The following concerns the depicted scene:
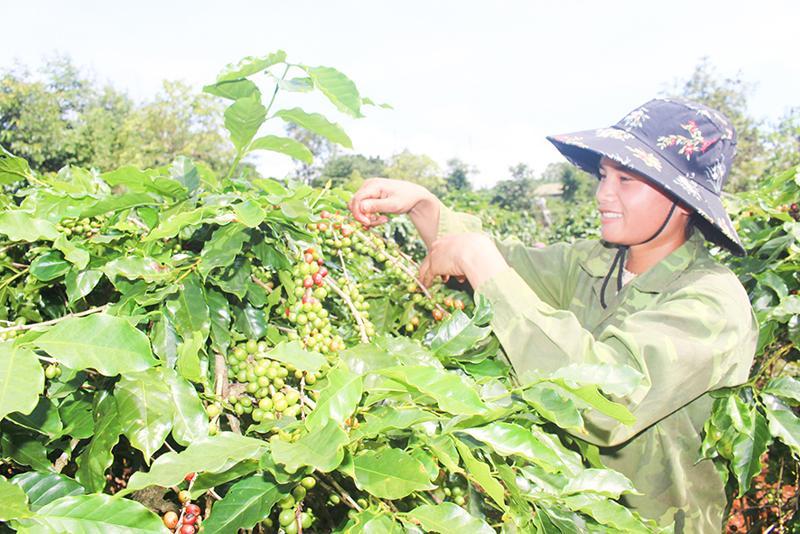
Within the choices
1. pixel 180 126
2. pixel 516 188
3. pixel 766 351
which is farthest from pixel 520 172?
pixel 766 351

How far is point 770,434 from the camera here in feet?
5.70

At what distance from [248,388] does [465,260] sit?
71cm

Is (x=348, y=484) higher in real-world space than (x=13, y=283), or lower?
lower

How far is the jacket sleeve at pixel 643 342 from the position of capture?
1.32m

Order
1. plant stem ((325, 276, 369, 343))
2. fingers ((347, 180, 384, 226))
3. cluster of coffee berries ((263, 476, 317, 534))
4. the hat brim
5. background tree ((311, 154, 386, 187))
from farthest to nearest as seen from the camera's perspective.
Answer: background tree ((311, 154, 386, 187)), fingers ((347, 180, 384, 226)), the hat brim, plant stem ((325, 276, 369, 343)), cluster of coffee berries ((263, 476, 317, 534))

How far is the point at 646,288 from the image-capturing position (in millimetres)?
1806

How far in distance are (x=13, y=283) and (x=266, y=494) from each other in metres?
0.96

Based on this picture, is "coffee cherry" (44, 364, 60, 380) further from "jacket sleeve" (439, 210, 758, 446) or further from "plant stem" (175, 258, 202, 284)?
"jacket sleeve" (439, 210, 758, 446)

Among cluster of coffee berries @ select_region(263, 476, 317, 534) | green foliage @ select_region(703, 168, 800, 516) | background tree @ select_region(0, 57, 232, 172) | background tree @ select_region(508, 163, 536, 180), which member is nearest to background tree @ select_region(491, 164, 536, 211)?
background tree @ select_region(508, 163, 536, 180)

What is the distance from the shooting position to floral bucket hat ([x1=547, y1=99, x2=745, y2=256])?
1694mm

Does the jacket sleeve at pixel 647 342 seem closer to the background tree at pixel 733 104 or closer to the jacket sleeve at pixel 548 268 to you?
the jacket sleeve at pixel 548 268

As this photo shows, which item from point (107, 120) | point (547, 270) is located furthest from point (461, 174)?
point (547, 270)

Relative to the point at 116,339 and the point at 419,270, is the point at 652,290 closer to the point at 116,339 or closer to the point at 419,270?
the point at 419,270

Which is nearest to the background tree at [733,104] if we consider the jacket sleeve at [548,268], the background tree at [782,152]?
the background tree at [782,152]
